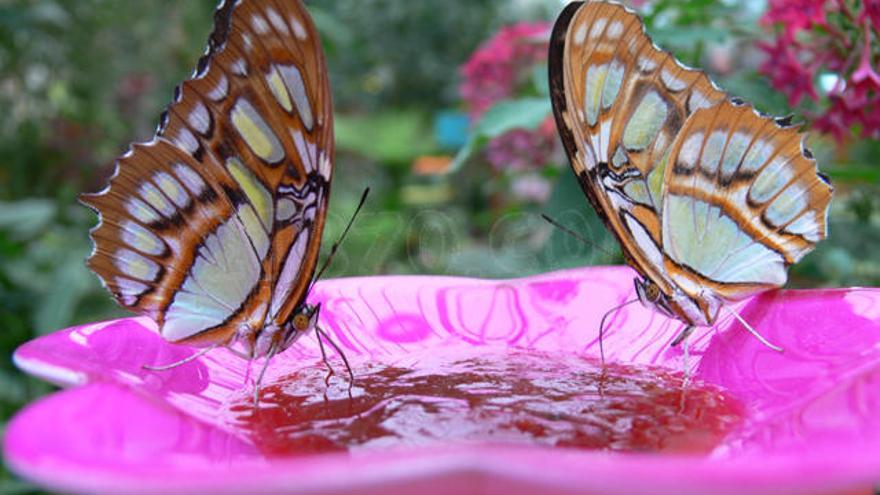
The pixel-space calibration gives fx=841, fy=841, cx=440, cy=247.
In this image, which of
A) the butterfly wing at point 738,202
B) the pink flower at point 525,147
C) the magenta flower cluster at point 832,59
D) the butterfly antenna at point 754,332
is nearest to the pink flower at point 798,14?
the magenta flower cluster at point 832,59

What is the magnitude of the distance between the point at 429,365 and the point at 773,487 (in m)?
0.54

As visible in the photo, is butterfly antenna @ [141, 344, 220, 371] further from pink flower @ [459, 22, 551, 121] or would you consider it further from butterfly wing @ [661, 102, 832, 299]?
pink flower @ [459, 22, 551, 121]

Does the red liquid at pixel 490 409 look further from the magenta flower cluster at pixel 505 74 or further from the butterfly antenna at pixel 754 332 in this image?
the magenta flower cluster at pixel 505 74

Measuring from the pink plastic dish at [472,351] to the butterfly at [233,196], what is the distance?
7cm

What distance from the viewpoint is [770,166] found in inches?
32.2

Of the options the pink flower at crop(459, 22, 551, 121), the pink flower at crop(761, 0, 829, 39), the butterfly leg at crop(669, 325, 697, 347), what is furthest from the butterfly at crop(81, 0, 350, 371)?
the pink flower at crop(459, 22, 551, 121)

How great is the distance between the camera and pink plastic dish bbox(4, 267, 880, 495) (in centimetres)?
36

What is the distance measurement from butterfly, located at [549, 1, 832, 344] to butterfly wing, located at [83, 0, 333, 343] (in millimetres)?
266

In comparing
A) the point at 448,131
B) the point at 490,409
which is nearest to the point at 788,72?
the point at 490,409

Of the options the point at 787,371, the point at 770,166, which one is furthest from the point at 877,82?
the point at 787,371

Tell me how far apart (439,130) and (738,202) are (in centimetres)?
658

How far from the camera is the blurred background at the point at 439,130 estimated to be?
128 centimetres

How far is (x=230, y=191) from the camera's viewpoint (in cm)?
77

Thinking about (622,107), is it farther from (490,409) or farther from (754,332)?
(490,409)
